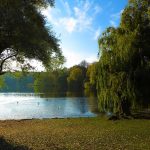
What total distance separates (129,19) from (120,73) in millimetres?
5899

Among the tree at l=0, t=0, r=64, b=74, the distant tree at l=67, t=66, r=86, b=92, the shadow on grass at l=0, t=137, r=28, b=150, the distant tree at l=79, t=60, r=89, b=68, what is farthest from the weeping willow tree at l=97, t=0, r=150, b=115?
the distant tree at l=79, t=60, r=89, b=68

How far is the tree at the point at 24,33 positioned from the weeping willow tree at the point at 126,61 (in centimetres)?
1179

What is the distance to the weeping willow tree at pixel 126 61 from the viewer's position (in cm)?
3056

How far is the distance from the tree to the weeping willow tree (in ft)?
38.7

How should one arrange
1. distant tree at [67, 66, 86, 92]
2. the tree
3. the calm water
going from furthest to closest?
distant tree at [67, 66, 86, 92] < the calm water < the tree

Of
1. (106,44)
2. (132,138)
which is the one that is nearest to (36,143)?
(132,138)

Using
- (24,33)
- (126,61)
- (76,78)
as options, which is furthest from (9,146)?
(76,78)

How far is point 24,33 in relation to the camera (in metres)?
17.8

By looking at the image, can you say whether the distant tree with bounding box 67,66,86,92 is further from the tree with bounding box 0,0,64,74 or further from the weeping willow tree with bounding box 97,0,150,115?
the tree with bounding box 0,0,64,74

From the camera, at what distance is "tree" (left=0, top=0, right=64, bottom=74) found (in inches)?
691

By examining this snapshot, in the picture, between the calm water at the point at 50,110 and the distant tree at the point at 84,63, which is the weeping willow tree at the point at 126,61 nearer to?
the calm water at the point at 50,110

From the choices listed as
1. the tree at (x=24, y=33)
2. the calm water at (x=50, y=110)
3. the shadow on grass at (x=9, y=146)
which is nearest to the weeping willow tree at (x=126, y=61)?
the tree at (x=24, y=33)

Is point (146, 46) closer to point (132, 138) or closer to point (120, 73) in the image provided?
point (120, 73)

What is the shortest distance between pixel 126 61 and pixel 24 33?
51.2ft
